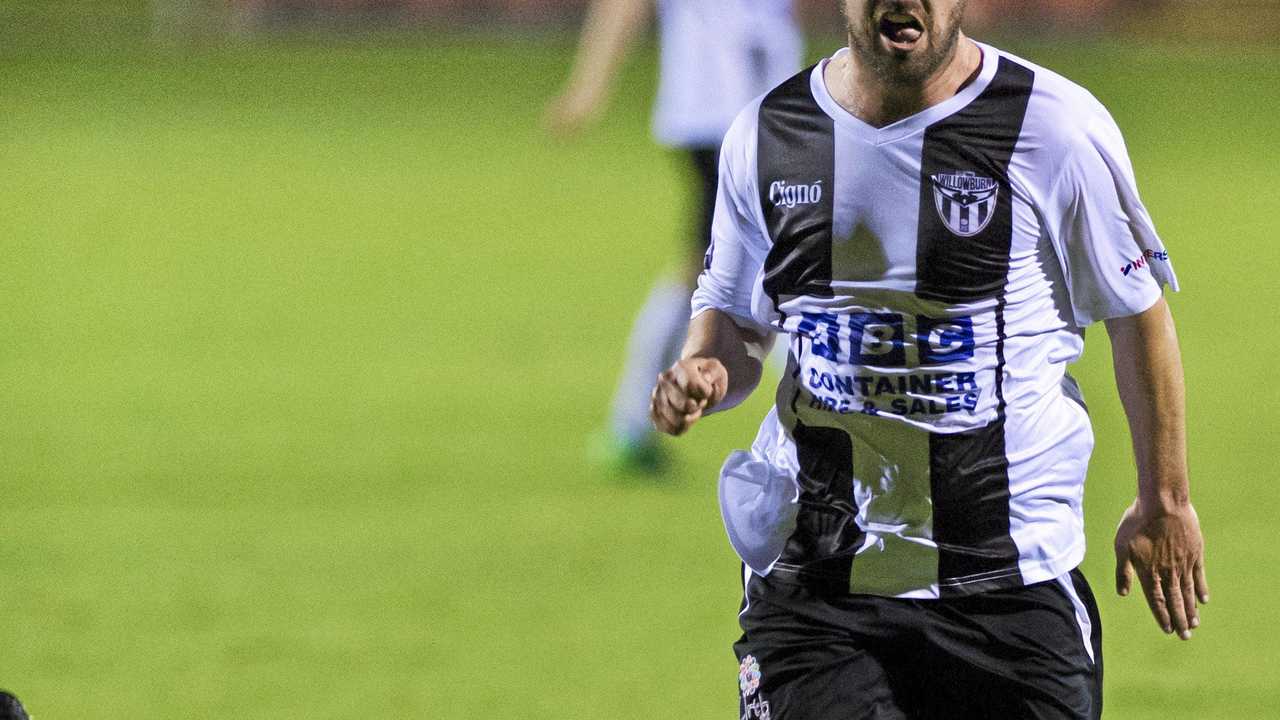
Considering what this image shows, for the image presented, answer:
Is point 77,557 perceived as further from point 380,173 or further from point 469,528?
point 380,173

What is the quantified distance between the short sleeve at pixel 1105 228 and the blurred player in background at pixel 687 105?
4.03m

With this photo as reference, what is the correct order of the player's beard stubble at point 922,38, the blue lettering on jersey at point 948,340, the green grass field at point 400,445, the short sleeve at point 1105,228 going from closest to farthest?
1. the player's beard stubble at point 922,38
2. the short sleeve at point 1105,228
3. the blue lettering on jersey at point 948,340
4. the green grass field at point 400,445

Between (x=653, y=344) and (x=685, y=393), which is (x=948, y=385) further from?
(x=653, y=344)

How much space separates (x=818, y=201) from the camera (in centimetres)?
329

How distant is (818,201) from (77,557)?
4173mm

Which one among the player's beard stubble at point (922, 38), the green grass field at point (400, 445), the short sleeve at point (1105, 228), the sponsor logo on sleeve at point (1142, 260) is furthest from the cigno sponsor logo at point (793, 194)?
the green grass field at point (400, 445)

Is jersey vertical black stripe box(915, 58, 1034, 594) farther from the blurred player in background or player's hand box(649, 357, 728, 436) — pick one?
the blurred player in background

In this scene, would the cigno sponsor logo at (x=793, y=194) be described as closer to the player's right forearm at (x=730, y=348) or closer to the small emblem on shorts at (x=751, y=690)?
the player's right forearm at (x=730, y=348)

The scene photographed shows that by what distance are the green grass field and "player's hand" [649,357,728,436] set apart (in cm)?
207

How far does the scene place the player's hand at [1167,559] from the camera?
3.27 m

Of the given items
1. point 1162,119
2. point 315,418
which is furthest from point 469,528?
point 1162,119

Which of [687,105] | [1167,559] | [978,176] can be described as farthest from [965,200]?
[687,105]

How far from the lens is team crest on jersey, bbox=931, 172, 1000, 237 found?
318cm

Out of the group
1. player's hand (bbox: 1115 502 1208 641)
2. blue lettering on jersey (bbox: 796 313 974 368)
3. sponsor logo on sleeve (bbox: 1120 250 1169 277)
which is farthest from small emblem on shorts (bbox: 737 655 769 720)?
sponsor logo on sleeve (bbox: 1120 250 1169 277)
